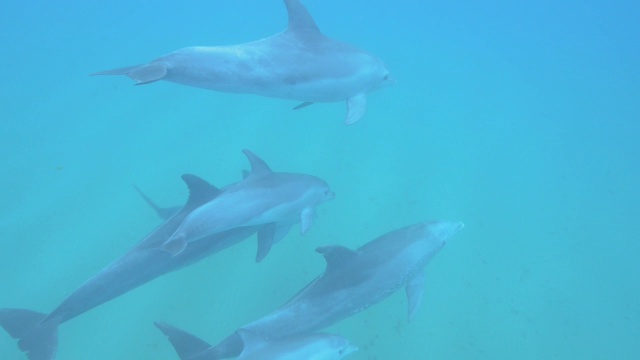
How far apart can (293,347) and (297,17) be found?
3.61 meters

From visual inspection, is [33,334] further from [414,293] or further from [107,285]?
[414,293]

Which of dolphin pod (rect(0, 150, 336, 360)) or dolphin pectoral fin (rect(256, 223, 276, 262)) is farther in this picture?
dolphin pectoral fin (rect(256, 223, 276, 262))

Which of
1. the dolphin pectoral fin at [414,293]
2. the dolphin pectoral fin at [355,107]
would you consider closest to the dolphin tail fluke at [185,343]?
the dolphin pectoral fin at [414,293]

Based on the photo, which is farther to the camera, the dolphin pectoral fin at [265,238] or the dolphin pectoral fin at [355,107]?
the dolphin pectoral fin at [355,107]

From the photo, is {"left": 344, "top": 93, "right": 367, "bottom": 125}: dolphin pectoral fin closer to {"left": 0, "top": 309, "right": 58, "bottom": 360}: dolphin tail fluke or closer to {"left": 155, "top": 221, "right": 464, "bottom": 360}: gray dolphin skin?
{"left": 155, "top": 221, "right": 464, "bottom": 360}: gray dolphin skin

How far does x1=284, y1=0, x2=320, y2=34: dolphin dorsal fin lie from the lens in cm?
557

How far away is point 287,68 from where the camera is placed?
5.20 metres

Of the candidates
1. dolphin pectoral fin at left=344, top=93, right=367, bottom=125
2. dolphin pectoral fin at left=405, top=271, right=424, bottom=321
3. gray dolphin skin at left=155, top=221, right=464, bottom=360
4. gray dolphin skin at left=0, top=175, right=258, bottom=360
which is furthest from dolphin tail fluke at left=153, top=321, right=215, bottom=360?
dolphin pectoral fin at left=344, top=93, right=367, bottom=125

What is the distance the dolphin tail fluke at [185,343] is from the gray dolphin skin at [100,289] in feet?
1.98

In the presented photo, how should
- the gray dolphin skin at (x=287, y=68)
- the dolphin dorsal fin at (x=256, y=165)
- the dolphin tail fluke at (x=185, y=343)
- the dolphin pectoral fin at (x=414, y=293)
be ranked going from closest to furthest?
the dolphin tail fluke at (x=185, y=343), the gray dolphin skin at (x=287, y=68), the dolphin dorsal fin at (x=256, y=165), the dolphin pectoral fin at (x=414, y=293)

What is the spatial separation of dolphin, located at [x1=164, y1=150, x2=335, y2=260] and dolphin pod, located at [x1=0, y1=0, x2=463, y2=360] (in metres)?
0.01

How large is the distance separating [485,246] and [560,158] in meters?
4.28

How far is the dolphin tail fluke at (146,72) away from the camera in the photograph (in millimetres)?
3900

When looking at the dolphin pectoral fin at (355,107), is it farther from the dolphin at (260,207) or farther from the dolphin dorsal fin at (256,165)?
the dolphin dorsal fin at (256,165)
